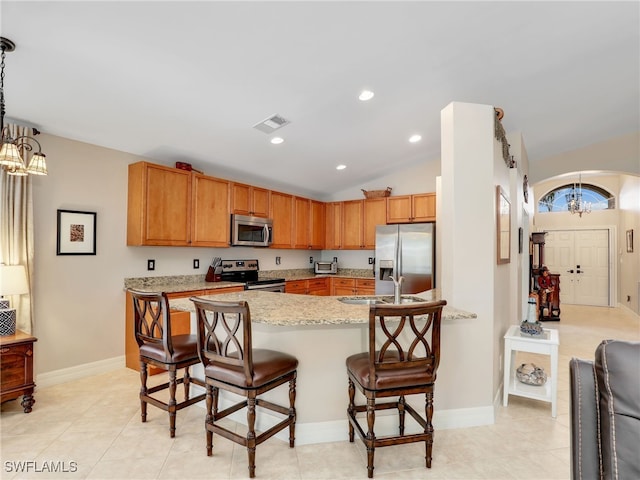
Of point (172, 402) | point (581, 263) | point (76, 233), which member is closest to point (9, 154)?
point (76, 233)

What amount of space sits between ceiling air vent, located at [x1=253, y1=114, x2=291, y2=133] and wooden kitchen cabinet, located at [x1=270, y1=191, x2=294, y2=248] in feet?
5.33

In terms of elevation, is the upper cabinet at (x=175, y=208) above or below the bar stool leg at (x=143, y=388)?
above

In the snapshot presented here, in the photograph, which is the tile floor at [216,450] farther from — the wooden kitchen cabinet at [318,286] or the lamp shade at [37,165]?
the wooden kitchen cabinet at [318,286]

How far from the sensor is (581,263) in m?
8.68

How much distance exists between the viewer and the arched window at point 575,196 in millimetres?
8492

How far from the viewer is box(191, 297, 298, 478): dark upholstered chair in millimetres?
1857

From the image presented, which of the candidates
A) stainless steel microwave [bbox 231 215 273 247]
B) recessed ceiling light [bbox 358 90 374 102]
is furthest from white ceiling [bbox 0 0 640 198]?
stainless steel microwave [bbox 231 215 273 247]

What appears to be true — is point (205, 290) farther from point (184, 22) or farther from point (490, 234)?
point (490, 234)

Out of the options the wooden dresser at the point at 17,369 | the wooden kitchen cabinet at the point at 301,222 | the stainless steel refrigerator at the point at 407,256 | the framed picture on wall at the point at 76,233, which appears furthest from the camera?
the wooden kitchen cabinet at the point at 301,222

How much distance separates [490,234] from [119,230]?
146 inches

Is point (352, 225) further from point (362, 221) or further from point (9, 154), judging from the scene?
point (9, 154)

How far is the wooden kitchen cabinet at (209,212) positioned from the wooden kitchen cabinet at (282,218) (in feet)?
2.99

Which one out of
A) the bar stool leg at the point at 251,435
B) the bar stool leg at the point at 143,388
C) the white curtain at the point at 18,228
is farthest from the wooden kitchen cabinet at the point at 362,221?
the white curtain at the point at 18,228

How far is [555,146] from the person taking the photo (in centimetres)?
546
